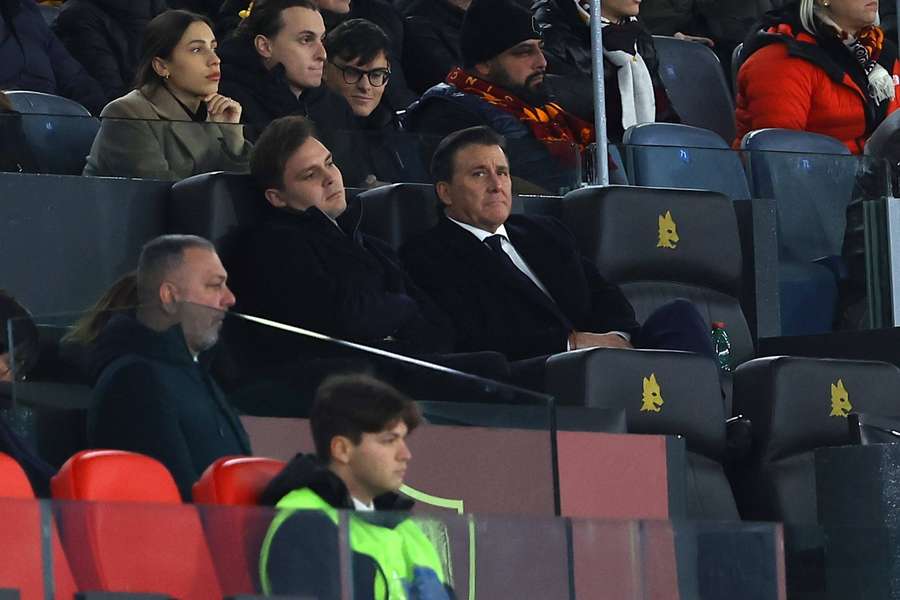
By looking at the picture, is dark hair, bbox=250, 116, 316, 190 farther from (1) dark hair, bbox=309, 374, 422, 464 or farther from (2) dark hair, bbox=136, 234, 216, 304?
(1) dark hair, bbox=309, 374, 422, 464

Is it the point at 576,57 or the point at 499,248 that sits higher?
the point at 576,57

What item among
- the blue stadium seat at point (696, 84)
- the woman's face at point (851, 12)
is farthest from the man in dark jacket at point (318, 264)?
the blue stadium seat at point (696, 84)

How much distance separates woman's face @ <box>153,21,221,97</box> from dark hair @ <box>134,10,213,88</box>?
1 cm

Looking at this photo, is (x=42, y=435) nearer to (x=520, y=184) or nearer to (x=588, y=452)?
(x=588, y=452)

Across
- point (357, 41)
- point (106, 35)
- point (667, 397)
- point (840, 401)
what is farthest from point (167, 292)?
point (106, 35)

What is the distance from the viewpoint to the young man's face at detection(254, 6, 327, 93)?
243 inches

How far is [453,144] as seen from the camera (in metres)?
5.83

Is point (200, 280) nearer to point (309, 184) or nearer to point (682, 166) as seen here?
point (309, 184)

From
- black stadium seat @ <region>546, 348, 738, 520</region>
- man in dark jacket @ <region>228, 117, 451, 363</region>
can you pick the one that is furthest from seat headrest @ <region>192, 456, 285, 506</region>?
black stadium seat @ <region>546, 348, 738, 520</region>

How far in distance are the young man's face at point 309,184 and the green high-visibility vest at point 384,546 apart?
2176 mm

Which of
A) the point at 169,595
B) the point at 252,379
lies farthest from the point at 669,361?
the point at 169,595

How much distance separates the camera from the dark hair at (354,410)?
132 inches

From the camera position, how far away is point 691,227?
20.5ft

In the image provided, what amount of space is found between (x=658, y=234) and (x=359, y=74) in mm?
1062
